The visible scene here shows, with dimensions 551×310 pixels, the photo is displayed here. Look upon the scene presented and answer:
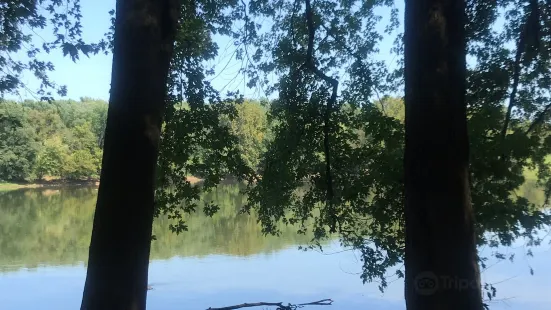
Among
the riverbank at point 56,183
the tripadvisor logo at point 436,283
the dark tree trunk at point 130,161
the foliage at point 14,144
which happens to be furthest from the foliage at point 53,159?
the tripadvisor logo at point 436,283

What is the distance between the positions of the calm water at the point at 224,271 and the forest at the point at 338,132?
58.8 inches

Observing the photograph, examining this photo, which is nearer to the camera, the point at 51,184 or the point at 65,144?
the point at 65,144

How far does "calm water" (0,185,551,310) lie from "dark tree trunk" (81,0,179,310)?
432 centimetres

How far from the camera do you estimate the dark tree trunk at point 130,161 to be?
2.14 m

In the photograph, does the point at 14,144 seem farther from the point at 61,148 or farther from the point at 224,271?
the point at 61,148

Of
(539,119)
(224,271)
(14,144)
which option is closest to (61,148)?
(14,144)

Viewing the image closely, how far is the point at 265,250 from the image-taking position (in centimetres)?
1267

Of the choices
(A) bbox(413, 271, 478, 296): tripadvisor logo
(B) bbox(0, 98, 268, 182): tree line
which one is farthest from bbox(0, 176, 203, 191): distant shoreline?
(A) bbox(413, 271, 478, 296): tripadvisor logo

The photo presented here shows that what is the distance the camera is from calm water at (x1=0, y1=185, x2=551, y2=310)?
8336 mm

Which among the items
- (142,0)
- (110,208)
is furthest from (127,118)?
(142,0)

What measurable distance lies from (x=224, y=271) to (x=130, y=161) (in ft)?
29.1

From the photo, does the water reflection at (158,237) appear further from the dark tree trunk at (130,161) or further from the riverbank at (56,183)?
the riverbank at (56,183)

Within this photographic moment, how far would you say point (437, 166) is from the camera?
6.76ft

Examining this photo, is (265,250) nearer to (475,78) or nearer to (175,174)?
(175,174)
